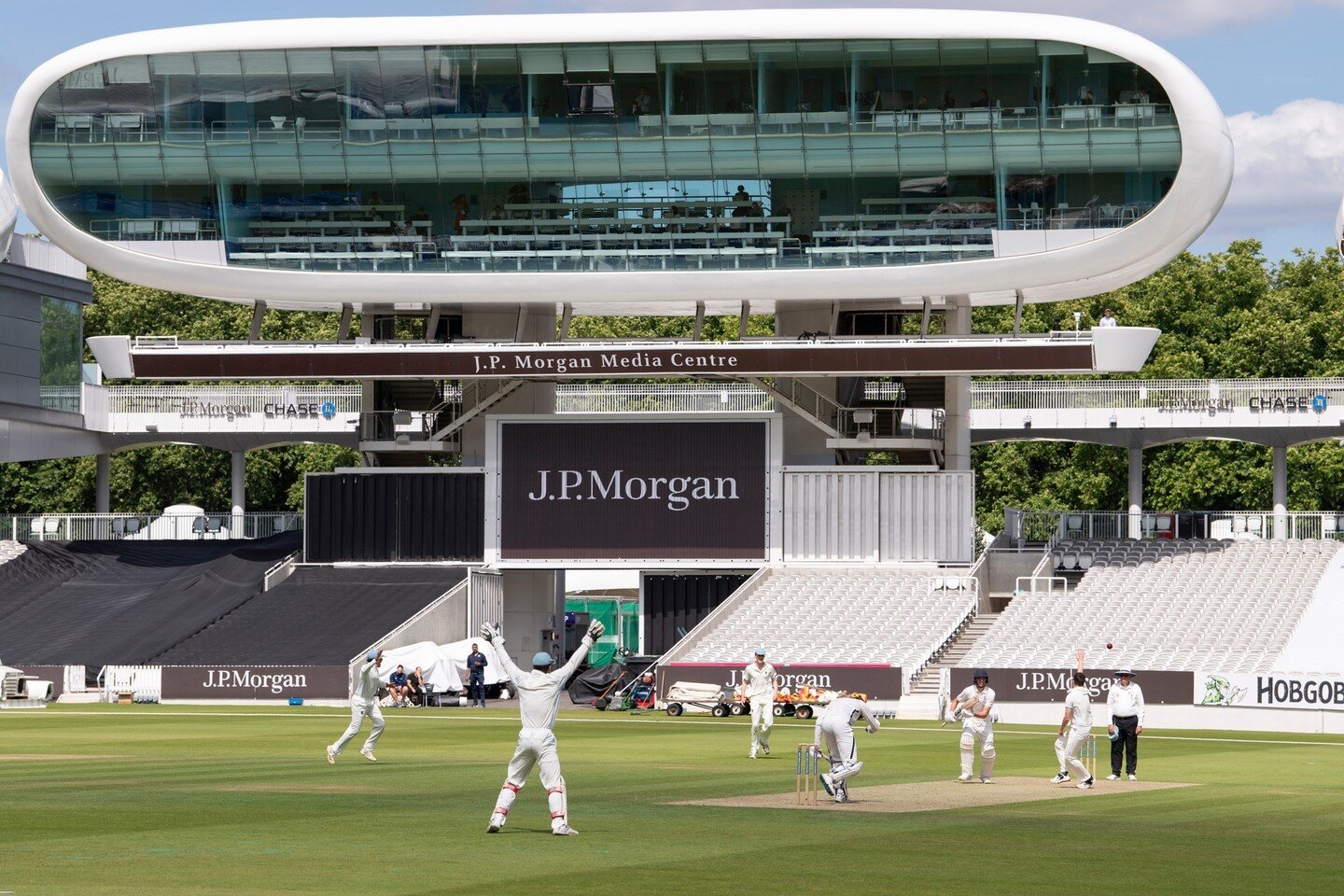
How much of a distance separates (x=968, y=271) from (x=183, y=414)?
104ft

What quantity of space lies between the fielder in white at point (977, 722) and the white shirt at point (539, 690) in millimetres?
9339

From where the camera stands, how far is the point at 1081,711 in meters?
30.3

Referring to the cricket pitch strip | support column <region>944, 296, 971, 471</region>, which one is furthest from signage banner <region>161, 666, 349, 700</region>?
the cricket pitch strip

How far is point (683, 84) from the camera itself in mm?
63219

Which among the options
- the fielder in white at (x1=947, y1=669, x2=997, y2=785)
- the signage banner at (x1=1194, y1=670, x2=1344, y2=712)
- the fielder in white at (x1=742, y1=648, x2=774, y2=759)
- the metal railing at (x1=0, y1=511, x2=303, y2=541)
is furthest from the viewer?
the metal railing at (x1=0, y1=511, x2=303, y2=541)

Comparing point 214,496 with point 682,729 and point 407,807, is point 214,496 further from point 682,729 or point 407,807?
point 407,807

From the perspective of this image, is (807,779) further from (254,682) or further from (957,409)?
(957,409)

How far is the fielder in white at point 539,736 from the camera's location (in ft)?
71.1

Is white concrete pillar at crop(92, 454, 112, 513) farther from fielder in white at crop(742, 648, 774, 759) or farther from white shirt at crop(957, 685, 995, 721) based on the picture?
white shirt at crop(957, 685, 995, 721)

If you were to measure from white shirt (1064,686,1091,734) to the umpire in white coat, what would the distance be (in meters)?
1.50

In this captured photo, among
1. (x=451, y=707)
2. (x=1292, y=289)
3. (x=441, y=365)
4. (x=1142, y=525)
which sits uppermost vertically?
(x=1292, y=289)

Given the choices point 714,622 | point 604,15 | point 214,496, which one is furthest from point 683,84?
point 214,496

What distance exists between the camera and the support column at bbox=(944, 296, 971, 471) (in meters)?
67.1

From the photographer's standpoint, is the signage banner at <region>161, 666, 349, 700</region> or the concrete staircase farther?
the signage banner at <region>161, 666, 349, 700</region>
